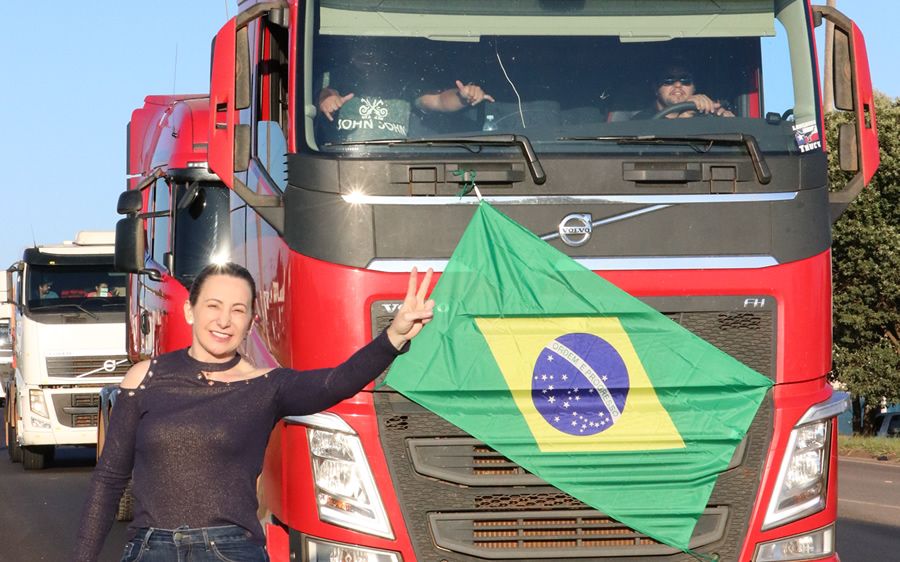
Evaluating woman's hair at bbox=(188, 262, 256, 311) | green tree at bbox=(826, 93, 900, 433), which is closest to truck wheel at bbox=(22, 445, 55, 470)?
woman's hair at bbox=(188, 262, 256, 311)

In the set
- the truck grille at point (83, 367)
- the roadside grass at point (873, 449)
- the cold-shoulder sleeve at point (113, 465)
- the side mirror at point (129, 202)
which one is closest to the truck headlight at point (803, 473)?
the cold-shoulder sleeve at point (113, 465)

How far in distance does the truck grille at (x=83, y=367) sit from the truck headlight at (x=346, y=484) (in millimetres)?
13602

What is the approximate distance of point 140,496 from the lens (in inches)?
177

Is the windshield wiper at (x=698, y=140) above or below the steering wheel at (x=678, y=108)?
below

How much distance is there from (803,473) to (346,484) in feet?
6.38

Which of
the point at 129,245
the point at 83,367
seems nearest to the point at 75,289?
the point at 83,367

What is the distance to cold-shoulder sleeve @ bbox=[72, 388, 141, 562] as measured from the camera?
4.55m

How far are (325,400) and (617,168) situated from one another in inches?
85.9

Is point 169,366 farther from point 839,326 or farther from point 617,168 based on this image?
point 839,326

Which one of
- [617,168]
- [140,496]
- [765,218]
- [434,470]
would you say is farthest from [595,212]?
[140,496]

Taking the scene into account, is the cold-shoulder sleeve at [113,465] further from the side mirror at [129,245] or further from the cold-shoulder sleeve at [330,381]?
the side mirror at [129,245]

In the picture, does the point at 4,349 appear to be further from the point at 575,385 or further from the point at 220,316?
the point at 220,316

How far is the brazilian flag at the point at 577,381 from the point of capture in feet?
20.5

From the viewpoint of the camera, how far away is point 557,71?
22.3ft
